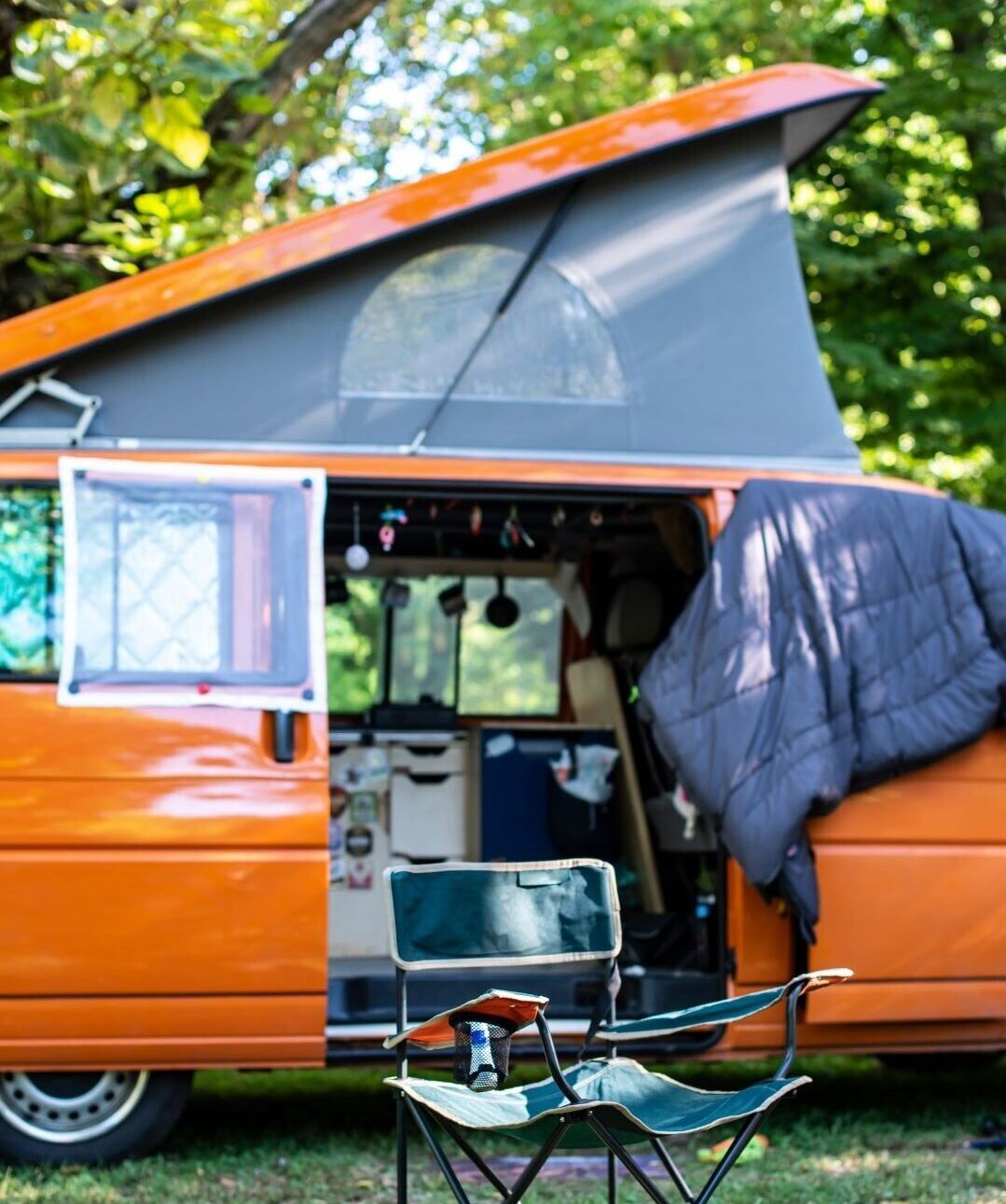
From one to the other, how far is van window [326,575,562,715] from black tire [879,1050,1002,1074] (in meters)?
2.29

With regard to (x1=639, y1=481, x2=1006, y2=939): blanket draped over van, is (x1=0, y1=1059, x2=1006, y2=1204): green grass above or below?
below

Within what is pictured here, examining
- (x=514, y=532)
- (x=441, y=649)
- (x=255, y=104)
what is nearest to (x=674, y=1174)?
(x=514, y=532)

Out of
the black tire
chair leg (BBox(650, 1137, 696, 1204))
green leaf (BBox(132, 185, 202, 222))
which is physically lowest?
the black tire

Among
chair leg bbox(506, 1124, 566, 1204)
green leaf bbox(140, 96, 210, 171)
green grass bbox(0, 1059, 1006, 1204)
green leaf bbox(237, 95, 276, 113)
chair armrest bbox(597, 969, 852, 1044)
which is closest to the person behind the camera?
chair leg bbox(506, 1124, 566, 1204)

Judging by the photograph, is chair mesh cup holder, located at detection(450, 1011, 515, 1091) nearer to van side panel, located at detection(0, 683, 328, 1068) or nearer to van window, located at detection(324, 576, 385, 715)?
van side panel, located at detection(0, 683, 328, 1068)

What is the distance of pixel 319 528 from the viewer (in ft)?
17.8

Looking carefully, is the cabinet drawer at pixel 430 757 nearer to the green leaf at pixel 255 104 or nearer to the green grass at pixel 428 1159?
the green grass at pixel 428 1159

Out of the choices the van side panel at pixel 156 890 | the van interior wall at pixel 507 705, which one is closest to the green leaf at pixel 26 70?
the van interior wall at pixel 507 705

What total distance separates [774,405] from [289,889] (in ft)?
7.99

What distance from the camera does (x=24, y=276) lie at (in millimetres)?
8578

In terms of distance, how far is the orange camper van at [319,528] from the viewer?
5.17 metres

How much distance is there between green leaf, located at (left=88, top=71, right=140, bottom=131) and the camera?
249 inches

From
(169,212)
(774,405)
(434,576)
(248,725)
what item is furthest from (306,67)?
(248,725)

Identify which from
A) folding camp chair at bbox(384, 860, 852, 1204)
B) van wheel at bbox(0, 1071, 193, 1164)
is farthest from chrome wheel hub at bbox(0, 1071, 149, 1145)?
folding camp chair at bbox(384, 860, 852, 1204)
